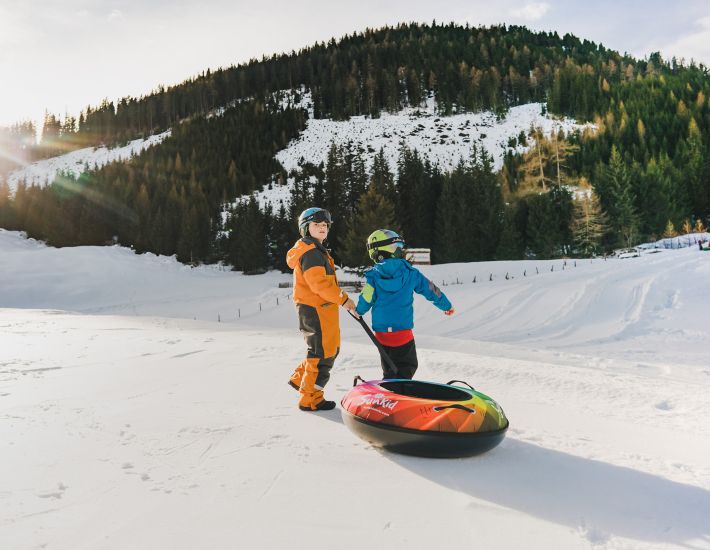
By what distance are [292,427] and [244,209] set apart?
50.6 meters

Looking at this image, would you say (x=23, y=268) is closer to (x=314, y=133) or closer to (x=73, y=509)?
(x=73, y=509)

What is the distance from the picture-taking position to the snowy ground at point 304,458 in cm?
253

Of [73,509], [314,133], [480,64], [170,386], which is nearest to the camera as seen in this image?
[73,509]

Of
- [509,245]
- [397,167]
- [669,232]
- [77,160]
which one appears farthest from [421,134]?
[77,160]

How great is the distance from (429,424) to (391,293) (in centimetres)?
184

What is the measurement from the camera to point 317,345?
489cm

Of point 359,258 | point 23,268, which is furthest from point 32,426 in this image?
point 23,268

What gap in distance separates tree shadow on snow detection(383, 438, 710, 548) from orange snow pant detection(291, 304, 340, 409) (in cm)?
147

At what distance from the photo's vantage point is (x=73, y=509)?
8.74ft

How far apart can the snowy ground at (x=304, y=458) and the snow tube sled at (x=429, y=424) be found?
153mm

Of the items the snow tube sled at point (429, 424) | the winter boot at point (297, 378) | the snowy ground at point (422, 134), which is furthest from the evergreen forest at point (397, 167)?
the snow tube sled at point (429, 424)

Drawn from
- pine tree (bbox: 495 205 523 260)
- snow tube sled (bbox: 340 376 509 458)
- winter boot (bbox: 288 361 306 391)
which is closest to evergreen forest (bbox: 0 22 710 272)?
pine tree (bbox: 495 205 523 260)

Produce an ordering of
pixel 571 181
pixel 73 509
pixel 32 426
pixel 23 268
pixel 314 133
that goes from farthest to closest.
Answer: pixel 314 133 < pixel 571 181 < pixel 23 268 < pixel 32 426 < pixel 73 509

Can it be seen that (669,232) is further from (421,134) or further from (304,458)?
(421,134)
